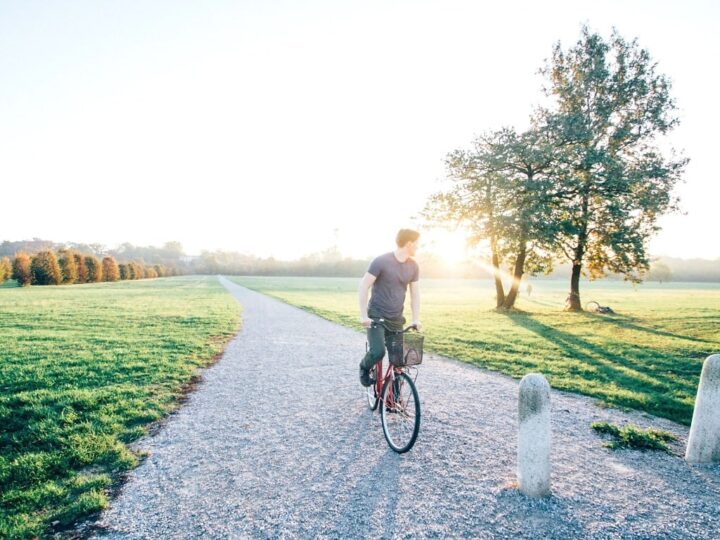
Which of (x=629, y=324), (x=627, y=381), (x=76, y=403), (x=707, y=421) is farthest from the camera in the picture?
(x=629, y=324)

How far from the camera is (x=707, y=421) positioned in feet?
14.1

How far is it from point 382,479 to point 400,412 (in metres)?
0.99

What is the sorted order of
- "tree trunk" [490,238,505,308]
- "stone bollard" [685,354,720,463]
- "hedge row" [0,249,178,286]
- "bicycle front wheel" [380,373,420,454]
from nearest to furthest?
"stone bollard" [685,354,720,463] < "bicycle front wheel" [380,373,420,454] < "tree trunk" [490,238,505,308] < "hedge row" [0,249,178,286]

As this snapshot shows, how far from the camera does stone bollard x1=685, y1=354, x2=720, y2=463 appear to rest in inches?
166

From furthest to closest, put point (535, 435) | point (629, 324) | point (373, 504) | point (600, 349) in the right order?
1. point (629, 324)
2. point (600, 349)
3. point (535, 435)
4. point (373, 504)

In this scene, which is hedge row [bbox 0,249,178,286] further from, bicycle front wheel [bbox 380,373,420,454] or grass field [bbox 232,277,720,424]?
bicycle front wheel [bbox 380,373,420,454]

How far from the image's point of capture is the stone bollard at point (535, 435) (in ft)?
11.8

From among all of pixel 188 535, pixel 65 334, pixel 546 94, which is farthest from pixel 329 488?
pixel 546 94

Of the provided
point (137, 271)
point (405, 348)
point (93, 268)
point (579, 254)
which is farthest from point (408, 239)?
point (137, 271)

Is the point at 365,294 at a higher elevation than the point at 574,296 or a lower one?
higher

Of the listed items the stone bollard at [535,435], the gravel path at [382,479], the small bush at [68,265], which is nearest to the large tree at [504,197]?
the gravel path at [382,479]

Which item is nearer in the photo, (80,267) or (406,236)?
(406,236)

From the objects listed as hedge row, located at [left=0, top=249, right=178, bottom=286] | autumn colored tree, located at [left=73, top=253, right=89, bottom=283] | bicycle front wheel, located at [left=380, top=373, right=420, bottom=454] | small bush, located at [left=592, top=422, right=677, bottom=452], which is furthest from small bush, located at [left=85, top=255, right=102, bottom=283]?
small bush, located at [left=592, top=422, right=677, bottom=452]

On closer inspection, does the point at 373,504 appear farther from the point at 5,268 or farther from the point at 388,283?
the point at 5,268
